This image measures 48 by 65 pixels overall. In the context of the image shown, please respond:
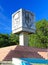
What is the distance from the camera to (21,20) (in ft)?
67.5

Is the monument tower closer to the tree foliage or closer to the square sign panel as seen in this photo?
the square sign panel

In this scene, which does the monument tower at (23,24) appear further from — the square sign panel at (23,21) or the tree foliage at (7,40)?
the tree foliage at (7,40)

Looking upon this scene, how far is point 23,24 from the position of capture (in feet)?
67.5

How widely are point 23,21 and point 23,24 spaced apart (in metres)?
0.37

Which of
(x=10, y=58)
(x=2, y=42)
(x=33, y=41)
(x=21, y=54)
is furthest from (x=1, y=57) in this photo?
(x=2, y=42)

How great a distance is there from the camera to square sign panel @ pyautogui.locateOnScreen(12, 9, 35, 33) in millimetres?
20609

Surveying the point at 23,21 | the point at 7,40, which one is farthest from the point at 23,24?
the point at 7,40

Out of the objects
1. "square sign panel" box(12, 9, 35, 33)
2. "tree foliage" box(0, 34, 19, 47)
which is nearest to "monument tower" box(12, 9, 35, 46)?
"square sign panel" box(12, 9, 35, 33)

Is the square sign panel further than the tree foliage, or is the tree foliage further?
the tree foliage

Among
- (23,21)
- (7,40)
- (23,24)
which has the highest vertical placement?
(23,21)

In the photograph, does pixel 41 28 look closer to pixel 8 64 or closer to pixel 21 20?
pixel 21 20

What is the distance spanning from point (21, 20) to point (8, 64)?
24.7ft

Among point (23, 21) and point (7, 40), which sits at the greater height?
point (23, 21)

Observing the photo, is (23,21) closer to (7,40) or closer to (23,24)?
(23,24)
